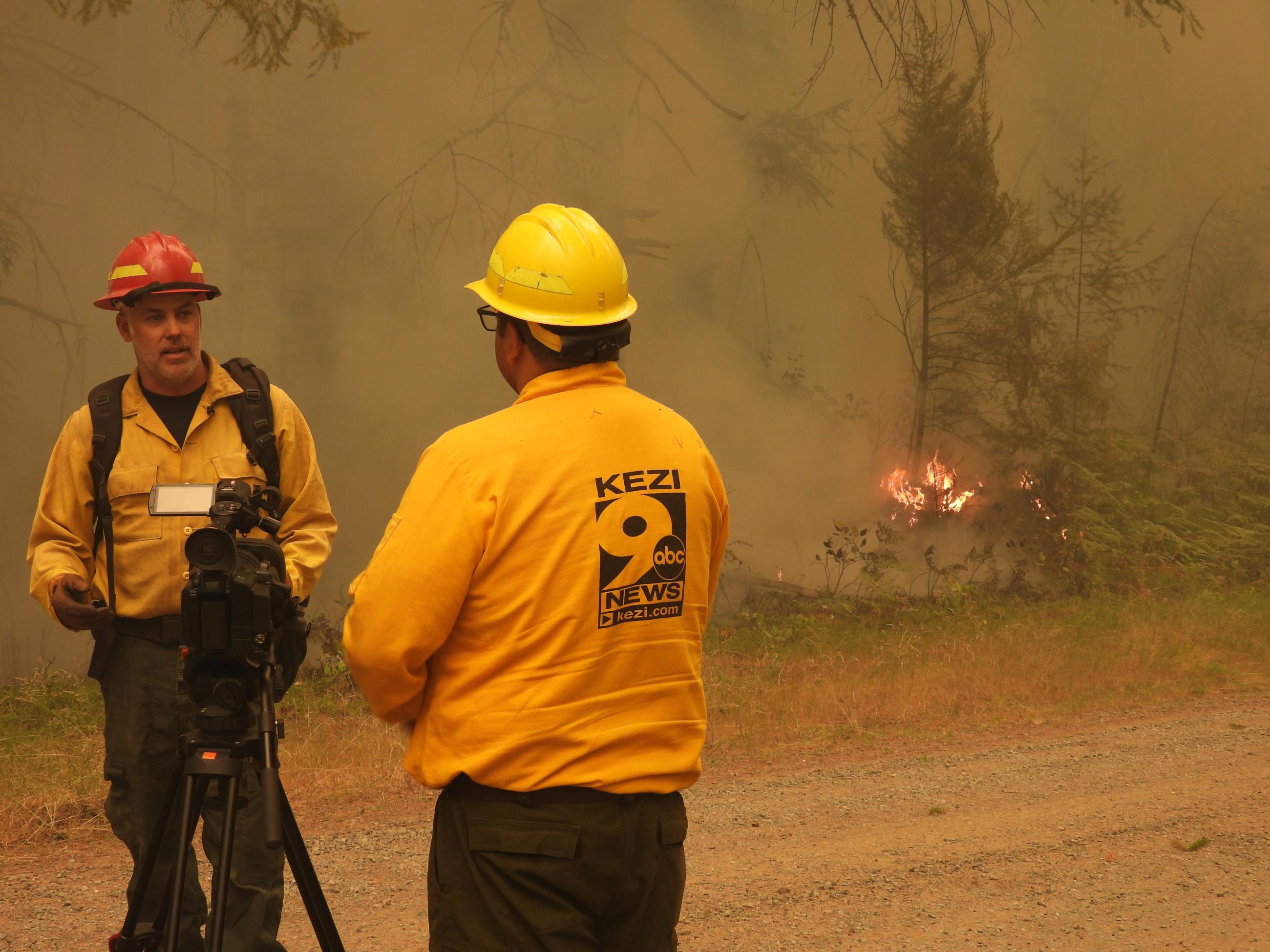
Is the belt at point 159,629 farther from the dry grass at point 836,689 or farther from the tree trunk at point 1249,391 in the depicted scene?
the tree trunk at point 1249,391

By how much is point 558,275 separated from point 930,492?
9.18 m

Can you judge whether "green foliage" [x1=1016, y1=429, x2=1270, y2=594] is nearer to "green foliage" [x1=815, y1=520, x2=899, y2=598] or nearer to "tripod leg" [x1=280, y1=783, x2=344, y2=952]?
"green foliage" [x1=815, y1=520, x2=899, y2=598]

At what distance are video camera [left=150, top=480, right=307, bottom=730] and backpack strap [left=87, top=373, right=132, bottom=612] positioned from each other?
2.57 ft

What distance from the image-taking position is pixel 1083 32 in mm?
11500

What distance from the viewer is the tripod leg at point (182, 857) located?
8.08 feet

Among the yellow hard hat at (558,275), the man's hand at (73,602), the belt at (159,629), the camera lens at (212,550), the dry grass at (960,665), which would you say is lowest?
the dry grass at (960,665)

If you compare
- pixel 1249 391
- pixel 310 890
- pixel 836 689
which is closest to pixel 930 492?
pixel 836 689

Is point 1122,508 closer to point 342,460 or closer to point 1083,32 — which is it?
point 1083,32

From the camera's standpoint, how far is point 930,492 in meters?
11.0

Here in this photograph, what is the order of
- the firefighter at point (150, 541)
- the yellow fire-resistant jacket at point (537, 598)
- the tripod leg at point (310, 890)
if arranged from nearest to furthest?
the yellow fire-resistant jacket at point (537, 598) → the tripod leg at point (310, 890) → the firefighter at point (150, 541)

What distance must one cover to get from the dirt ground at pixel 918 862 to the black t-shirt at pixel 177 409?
195 cm

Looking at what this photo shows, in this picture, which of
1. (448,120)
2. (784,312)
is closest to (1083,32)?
(784,312)

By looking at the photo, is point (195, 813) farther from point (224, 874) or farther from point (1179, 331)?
point (1179, 331)

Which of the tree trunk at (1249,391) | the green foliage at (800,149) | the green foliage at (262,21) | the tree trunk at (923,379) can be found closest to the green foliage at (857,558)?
the tree trunk at (923,379)
